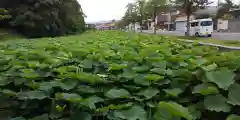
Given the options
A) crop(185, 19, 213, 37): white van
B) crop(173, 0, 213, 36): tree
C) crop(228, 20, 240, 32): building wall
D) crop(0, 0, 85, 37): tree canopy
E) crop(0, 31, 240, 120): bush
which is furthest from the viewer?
crop(228, 20, 240, 32): building wall

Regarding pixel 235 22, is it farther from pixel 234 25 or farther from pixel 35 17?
pixel 35 17

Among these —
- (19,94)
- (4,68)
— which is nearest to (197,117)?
(19,94)

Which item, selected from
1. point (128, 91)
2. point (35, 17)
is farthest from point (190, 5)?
point (128, 91)

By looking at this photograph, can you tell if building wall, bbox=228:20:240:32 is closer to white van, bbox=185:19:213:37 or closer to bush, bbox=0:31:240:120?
white van, bbox=185:19:213:37

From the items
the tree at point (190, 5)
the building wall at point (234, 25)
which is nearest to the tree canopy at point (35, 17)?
the tree at point (190, 5)

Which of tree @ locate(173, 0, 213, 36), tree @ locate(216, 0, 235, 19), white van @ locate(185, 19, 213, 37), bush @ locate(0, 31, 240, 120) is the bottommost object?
bush @ locate(0, 31, 240, 120)

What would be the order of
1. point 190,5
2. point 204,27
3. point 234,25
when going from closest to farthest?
point 190,5, point 204,27, point 234,25

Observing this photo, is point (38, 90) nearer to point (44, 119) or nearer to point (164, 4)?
point (44, 119)

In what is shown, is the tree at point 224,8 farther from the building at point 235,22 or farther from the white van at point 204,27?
the white van at point 204,27

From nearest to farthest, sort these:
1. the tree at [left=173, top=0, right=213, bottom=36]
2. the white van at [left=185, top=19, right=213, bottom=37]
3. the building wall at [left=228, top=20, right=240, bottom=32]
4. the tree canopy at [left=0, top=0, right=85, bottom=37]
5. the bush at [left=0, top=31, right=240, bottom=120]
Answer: the bush at [left=0, top=31, right=240, bottom=120] → the tree at [left=173, top=0, right=213, bottom=36] → the tree canopy at [left=0, top=0, right=85, bottom=37] → the white van at [left=185, top=19, right=213, bottom=37] → the building wall at [left=228, top=20, right=240, bottom=32]

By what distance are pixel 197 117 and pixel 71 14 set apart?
32.6 metres

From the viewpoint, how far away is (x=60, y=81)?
1.38 metres

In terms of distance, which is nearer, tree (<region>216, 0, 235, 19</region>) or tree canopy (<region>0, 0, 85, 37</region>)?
tree canopy (<region>0, 0, 85, 37</region>)

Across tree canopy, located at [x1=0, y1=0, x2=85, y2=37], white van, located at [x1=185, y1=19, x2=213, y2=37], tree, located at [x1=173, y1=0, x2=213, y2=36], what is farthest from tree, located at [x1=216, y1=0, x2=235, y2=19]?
tree canopy, located at [x1=0, y1=0, x2=85, y2=37]
